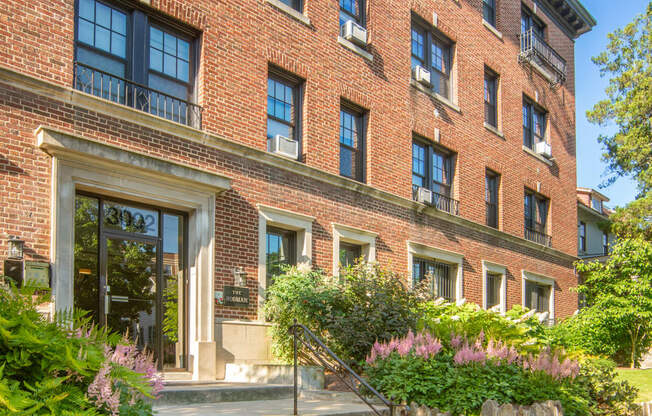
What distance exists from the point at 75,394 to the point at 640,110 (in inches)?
1046

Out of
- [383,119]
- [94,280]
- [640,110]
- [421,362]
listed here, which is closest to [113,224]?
[94,280]

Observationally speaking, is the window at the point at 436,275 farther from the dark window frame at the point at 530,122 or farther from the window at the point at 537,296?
the dark window frame at the point at 530,122

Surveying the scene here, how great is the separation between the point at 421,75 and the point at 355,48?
2.84 m

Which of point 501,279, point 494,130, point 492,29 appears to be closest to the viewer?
point 501,279

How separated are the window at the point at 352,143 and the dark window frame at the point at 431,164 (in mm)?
2253

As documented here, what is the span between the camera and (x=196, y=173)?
11.4 meters

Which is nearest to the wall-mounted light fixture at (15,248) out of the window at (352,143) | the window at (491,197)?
the window at (352,143)

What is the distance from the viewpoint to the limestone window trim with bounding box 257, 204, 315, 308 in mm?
12641

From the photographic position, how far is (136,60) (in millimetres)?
11211

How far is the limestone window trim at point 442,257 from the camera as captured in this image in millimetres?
16844

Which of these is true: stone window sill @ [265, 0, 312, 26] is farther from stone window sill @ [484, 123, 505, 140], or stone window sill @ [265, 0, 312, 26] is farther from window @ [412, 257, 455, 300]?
stone window sill @ [484, 123, 505, 140]

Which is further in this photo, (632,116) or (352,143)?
(632,116)

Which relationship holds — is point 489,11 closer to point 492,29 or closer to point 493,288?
point 492,29

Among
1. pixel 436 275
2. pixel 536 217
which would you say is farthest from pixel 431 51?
pixel 536 217
